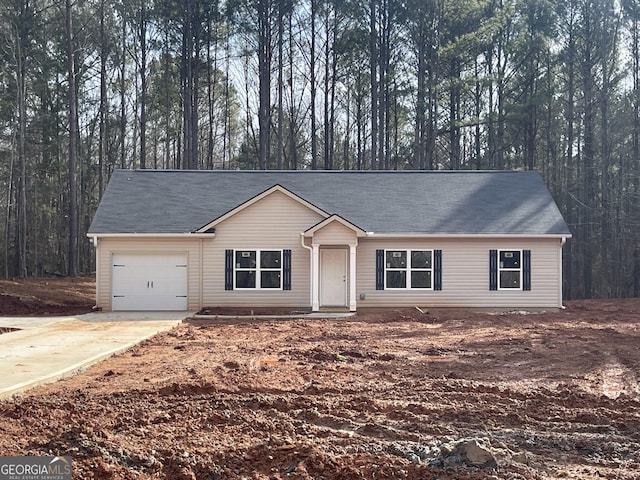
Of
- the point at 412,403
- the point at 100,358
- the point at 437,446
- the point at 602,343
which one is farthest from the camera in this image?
the point at 602,343

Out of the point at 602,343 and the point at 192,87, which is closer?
the point at 602,343

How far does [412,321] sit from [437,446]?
38.3 ft

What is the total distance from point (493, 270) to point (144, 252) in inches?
428

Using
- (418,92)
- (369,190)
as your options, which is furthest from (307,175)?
(418,92)

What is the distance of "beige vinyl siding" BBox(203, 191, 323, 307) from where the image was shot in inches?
782

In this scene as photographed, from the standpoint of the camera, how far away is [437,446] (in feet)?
18.9

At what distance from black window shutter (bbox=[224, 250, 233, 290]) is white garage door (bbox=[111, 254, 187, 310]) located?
126 cm

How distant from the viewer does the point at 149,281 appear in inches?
784

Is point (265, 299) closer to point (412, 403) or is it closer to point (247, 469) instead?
point (412, 403)

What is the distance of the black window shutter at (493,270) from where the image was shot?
20.0m

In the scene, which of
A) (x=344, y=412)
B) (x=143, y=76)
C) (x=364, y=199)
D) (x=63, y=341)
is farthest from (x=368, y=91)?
(x=344, y=412)

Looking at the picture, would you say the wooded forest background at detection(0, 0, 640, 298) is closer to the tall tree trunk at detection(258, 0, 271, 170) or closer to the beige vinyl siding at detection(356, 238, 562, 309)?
the tall tree trunk at detection(258, 0, 271, 170)

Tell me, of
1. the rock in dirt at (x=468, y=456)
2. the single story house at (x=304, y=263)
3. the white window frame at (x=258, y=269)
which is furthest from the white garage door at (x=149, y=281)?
the rock in dirt at (x=468, y=456)

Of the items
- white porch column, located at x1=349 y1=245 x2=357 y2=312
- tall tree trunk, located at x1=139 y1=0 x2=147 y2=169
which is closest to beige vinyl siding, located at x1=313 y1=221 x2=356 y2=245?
white porch column, located at x1=349 y1=245 x2=357 y2=312
